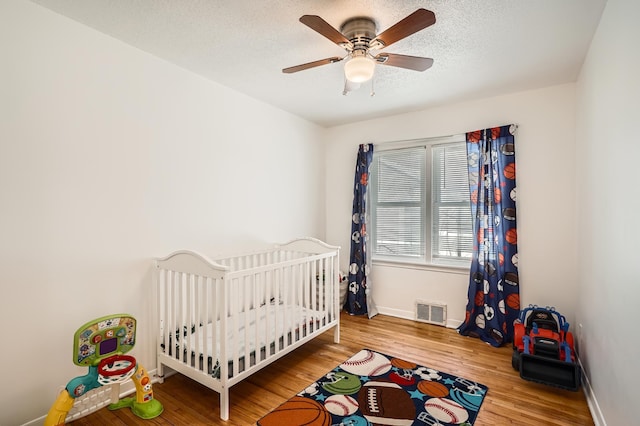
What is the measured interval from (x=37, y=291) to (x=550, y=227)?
3.94 metres

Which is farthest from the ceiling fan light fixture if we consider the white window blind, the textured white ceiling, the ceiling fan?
the white window blind

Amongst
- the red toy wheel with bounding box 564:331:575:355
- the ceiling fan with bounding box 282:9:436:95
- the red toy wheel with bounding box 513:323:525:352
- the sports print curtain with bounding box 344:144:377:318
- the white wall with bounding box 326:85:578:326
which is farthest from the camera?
the sports print curtain with bounding box 344:144:377:318

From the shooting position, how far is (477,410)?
2.00 metres

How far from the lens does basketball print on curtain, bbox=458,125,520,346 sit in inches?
119

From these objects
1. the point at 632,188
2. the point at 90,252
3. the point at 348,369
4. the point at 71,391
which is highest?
the point at 632,188

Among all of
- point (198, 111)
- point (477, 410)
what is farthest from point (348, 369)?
point (198, 111)

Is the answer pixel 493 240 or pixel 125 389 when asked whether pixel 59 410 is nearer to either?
pixel 125 389

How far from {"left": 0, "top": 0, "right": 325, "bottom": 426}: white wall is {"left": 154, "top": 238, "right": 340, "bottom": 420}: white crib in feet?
0.59

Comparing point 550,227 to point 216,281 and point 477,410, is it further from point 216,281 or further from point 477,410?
point 216,281

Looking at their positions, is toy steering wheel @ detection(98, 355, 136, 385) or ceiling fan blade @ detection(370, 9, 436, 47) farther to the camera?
toy steering wheel @ detection(98, 355, 136, 385)

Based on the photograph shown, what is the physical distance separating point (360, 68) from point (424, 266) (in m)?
2.49

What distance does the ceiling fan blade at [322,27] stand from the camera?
1480mm

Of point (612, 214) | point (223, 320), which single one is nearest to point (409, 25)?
point (612, 214)

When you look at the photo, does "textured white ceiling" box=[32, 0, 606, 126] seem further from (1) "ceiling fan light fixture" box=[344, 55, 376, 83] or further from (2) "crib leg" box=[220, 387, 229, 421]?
(2) "crib leg" box=[220, 387, 229, 421]
